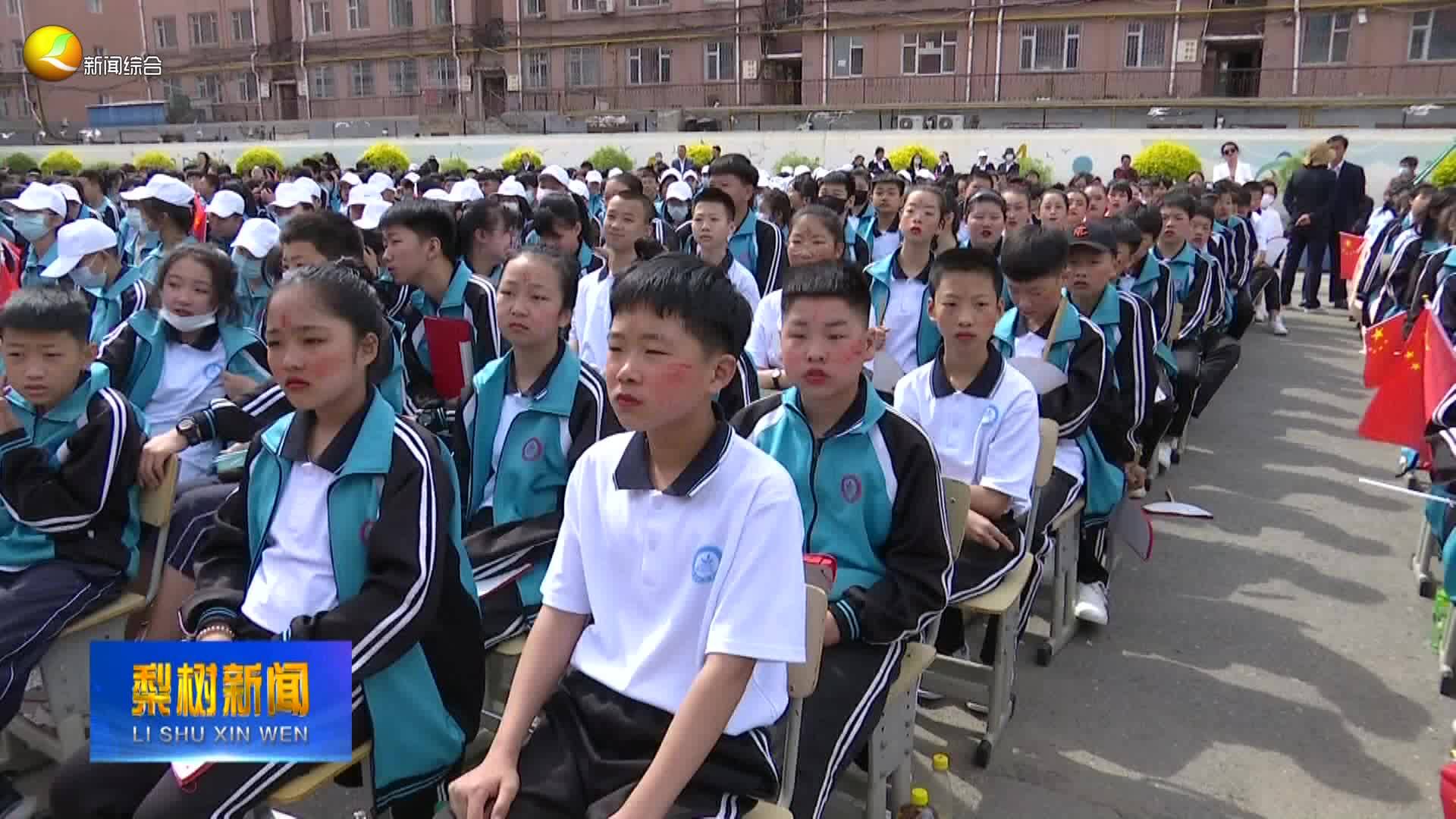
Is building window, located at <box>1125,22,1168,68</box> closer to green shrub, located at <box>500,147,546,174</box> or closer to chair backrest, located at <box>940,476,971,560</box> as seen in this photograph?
green shrub, located at <box>500,147,546,174</box>

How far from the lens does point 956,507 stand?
102 inches

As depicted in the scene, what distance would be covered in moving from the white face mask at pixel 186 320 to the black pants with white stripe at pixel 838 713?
2.30 metres

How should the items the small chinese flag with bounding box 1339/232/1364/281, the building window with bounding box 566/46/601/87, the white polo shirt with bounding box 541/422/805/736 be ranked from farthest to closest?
the building window with bounding box 566/46/601/87 < the small chinese flag with bounding box 1339/232/1364/281 < the white polo shirt with bounding box 541/422/805/736

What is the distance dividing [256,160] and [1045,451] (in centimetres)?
1858

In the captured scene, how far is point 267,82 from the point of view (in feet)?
121

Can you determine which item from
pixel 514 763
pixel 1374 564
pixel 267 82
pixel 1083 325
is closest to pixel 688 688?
pixel 514 763

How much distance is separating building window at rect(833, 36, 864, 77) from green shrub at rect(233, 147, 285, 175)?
13929mm

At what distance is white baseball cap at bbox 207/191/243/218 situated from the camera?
6.81m

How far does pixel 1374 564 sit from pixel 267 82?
3894 centimetres

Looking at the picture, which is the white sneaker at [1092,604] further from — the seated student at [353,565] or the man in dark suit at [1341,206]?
the man in dark suit at [1341,206]

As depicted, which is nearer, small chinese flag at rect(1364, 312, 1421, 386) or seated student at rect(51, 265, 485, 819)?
seated student at rect(51, 265, 485, 819)

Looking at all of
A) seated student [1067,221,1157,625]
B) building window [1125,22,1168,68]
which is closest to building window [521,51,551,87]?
building window [1125,22,1168,68]

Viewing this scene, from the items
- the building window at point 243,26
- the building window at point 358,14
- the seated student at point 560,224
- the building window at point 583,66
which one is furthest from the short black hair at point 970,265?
the building window at point 243,26

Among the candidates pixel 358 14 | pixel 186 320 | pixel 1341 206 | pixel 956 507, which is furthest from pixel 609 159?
pixel 358 14
